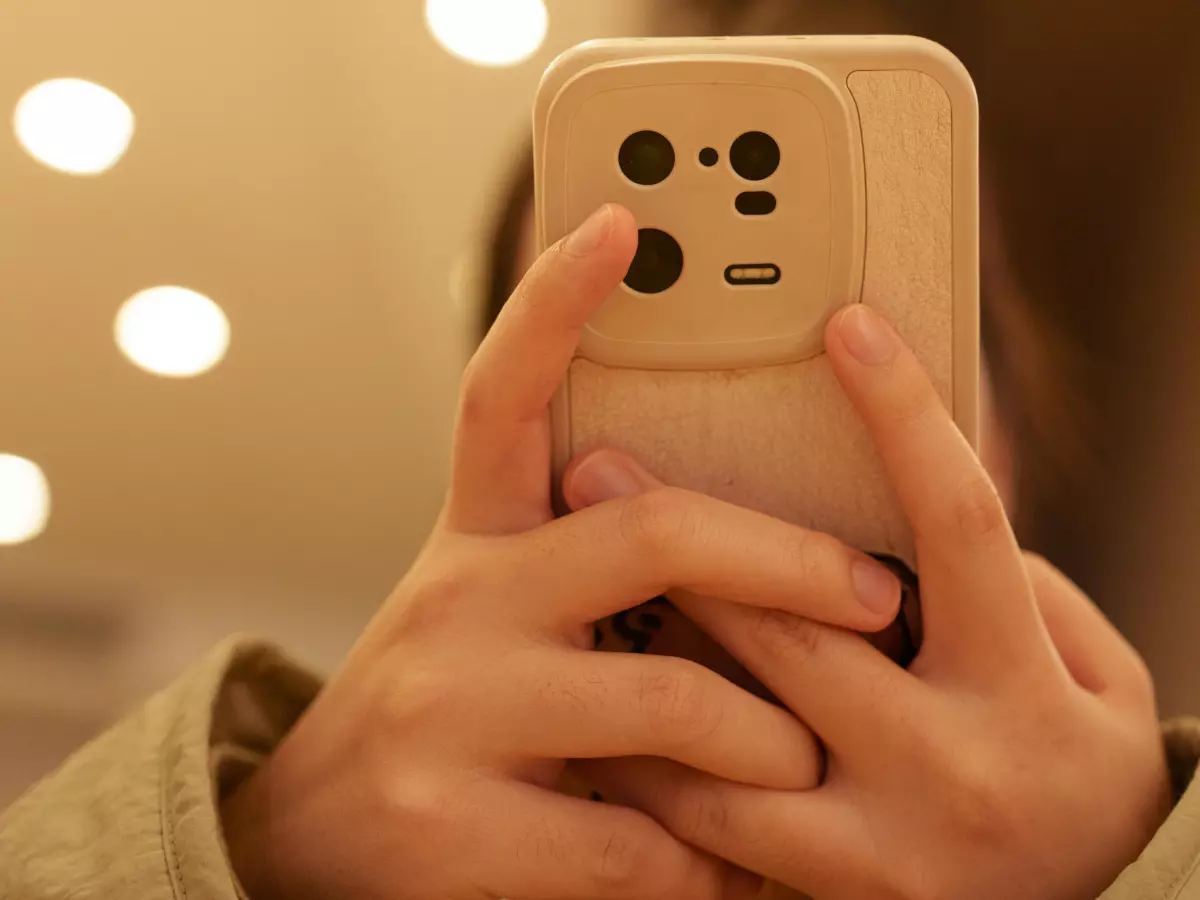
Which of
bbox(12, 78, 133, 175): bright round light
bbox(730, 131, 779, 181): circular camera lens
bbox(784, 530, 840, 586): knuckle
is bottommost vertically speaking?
bbox(784, 530, 840, 586): knuckle

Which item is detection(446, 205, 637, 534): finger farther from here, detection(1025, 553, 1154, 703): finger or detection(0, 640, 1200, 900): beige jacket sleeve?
detection(1025, 553, 1154, 703): finger

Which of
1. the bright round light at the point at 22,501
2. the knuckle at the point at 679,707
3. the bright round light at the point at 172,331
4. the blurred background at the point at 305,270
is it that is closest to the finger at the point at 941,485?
the knuckle at the point at 679,707

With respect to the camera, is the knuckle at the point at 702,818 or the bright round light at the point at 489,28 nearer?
the knuckle at the point at 702,818

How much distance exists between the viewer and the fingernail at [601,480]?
33 centimetres

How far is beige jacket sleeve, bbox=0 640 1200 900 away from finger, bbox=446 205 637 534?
0.49 feet

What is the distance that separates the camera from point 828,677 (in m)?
0.32

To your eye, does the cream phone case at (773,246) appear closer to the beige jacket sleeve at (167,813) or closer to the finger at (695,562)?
the finger at (695,562)

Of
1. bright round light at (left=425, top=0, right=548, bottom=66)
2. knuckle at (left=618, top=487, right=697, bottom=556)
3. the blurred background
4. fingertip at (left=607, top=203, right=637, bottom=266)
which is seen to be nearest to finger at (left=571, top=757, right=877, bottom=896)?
knuckle at (left=618, top=487, right=697, bottom=556)

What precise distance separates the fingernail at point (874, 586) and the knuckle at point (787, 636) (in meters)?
0.02

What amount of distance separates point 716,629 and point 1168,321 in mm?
740

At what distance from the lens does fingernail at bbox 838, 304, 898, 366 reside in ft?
1.03

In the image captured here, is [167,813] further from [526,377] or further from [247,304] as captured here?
[247,304]

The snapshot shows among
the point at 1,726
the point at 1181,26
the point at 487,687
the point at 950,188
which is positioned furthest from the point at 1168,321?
the point at 1,726

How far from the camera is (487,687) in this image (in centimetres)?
32
